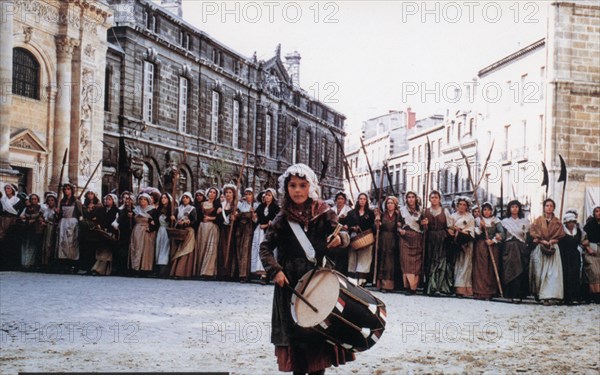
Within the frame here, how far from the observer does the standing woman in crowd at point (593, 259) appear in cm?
1317

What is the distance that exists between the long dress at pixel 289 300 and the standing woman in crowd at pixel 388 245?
8.37 m

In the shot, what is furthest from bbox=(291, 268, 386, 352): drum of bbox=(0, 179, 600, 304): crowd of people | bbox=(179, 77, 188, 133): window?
bbox=(179, 77, 188, 133): window

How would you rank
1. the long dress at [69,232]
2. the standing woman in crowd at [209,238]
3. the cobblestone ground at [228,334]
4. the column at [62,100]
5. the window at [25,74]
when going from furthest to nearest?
the column at [62,100] → the window at [25,74] → the long dress at [69,232] → the standing woman in crowd at [209,238] → the cobblestone ground at [228,334]

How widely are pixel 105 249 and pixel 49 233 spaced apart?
1.45 metres

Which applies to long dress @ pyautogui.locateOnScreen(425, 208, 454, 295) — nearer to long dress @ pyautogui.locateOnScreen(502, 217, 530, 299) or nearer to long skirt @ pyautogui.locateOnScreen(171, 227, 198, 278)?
long dress @ pyautogui.locateOnScreen(502, 217, 530, 299)

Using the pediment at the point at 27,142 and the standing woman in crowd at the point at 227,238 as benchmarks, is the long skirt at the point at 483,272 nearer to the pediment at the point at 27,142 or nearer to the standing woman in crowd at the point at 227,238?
the standing woman in crowd at the point at 227,238

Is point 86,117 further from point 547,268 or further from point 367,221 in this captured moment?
point 547,268

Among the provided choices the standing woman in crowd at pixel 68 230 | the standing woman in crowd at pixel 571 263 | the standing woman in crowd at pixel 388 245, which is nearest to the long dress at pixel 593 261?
the standing woman in crowd at pixel 571 263

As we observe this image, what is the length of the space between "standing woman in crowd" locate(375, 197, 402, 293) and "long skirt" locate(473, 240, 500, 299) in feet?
4.79

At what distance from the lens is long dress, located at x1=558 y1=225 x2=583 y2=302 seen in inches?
503

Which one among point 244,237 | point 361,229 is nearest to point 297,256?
point 361,229

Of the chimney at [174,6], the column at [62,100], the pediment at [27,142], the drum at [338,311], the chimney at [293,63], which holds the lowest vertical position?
the drum at [338,311]

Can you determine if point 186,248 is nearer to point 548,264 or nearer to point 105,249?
point 105,249

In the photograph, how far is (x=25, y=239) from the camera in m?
15.7
